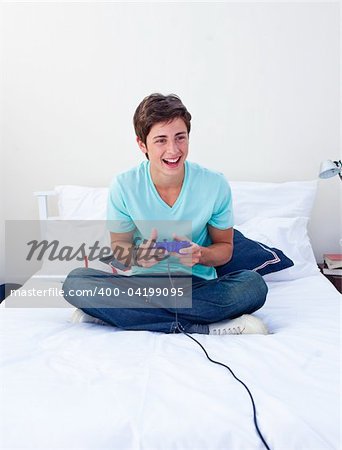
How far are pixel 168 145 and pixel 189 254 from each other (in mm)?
324

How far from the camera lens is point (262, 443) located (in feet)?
2.49

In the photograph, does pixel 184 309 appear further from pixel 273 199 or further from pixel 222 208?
pixel 273 199

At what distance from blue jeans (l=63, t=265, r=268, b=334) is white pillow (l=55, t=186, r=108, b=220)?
0.74 metres

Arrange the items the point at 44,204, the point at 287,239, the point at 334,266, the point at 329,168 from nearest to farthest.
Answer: the point at 329,168 < the point at 287,239 < the point at 334,266 < the point at 44,204

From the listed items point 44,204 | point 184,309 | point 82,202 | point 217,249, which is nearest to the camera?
point 184,309

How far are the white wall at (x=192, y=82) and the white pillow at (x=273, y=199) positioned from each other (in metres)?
0.18

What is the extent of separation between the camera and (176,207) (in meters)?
1.39

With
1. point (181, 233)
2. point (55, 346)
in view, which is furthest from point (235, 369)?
point (181, 233)

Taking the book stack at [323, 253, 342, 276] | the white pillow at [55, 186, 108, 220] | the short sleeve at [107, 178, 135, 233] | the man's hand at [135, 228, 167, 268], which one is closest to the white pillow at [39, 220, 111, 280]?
the white pillow at [55, 186, 108, 220]

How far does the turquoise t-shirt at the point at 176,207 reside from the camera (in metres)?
1.39

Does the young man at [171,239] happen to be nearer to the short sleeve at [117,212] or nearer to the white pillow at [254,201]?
the short sleeve at [117,212]

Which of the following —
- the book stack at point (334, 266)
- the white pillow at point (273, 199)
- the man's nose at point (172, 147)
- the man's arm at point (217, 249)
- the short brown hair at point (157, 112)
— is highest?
the short brown hair at point (157, 112)

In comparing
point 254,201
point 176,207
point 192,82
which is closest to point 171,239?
point 176,207

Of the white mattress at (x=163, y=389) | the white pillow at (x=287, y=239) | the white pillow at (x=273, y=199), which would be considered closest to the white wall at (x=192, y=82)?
the white pillow at (x=273, y=199)
